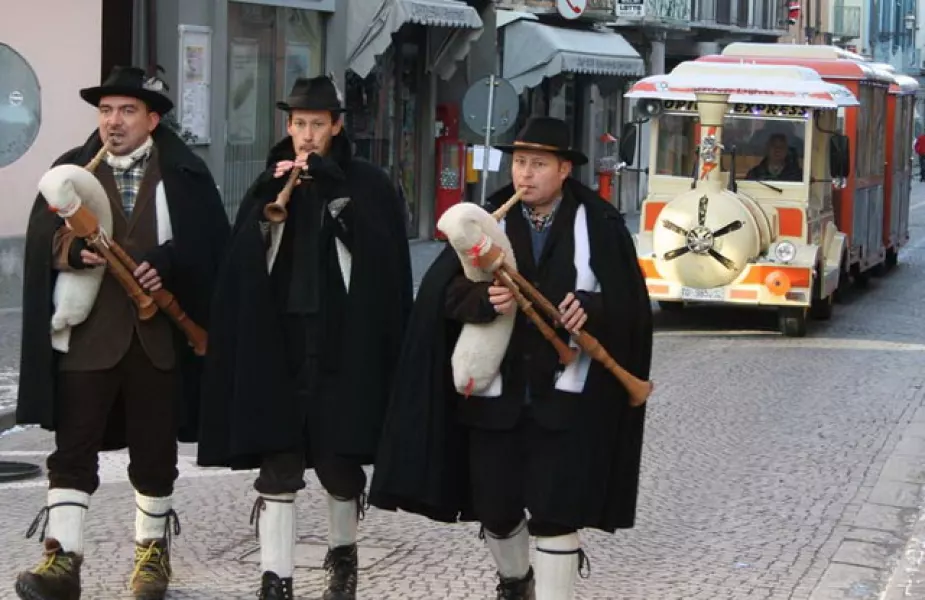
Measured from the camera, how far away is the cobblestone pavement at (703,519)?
7312 millimetres

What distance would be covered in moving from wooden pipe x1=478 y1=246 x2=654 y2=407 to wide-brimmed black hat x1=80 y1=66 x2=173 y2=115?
161cm

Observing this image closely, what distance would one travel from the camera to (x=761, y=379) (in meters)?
13.9

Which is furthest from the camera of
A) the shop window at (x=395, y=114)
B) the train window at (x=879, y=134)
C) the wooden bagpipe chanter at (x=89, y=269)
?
the shop window at (x=395, y=114)

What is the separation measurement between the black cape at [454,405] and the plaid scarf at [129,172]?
130 centimetres

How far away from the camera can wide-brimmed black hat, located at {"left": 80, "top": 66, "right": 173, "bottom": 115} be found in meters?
6.57

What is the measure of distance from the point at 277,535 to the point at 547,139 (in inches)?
62.6

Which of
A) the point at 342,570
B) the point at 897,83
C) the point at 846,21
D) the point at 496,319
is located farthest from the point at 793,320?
the point at 846,21

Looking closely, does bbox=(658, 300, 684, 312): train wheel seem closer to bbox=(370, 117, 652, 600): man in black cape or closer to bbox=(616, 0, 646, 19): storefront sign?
bbox=(370, 117, 652, 600): man in black cape

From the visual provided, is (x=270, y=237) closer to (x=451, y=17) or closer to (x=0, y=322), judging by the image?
(x=0, y=322)

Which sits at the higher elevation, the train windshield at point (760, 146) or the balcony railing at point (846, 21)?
the balcony railing at point (846, 21)

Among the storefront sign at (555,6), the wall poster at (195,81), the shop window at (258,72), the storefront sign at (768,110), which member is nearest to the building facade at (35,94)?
the wall poster at (195,81)

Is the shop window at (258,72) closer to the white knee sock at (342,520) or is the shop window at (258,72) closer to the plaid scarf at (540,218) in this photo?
the white knee sock at (342,520)

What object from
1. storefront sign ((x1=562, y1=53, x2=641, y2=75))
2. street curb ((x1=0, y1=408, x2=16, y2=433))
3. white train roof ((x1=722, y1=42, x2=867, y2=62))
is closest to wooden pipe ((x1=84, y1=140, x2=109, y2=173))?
street curb ((x1=0, y1=408, x2=16, y2=433))

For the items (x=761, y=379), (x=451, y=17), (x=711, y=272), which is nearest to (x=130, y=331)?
(x=761, y=379)
